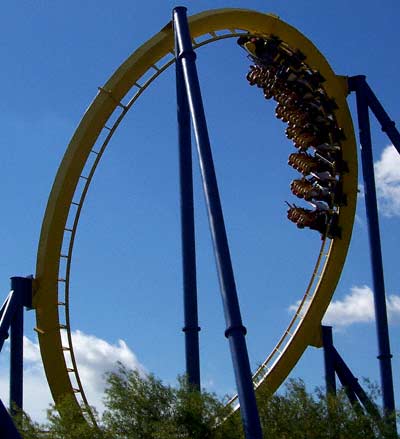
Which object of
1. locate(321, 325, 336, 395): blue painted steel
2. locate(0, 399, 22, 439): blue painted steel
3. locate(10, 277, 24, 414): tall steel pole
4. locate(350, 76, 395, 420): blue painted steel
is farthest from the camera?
locate(321, 325, 336, 395): blue painted steel

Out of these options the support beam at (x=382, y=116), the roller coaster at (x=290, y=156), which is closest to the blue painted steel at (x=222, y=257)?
the roller coaster at (x=290, y=156)

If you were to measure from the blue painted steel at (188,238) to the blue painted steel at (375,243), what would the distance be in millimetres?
3387

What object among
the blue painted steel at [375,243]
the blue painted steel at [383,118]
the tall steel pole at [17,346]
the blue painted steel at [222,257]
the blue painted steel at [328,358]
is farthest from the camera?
the blue painted steel at [383,118]

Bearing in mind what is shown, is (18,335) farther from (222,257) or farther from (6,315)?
(222,257)

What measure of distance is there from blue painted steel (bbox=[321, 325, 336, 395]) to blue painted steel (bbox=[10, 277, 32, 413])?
4.50m

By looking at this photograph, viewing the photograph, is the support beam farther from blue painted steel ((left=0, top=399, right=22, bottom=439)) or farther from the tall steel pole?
blue painted steel ((left=0, top=399, right=22, bottom=439))

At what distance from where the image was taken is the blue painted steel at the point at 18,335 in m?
11.8

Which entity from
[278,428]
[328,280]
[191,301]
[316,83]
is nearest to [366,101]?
[316,83]

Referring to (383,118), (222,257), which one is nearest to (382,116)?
(383,118)

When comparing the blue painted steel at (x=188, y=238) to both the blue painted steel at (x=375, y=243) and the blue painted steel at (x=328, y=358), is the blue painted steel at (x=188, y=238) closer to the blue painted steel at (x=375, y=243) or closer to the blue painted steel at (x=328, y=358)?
the blue painted steel at (x=328, y=358)

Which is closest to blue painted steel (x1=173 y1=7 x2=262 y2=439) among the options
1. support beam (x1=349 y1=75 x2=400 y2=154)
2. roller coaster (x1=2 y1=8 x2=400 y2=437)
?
roller coaster (x1=2 y1=8 x2=400 y2=437)

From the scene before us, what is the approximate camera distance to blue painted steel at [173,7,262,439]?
364 inches

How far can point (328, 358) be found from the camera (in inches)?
581

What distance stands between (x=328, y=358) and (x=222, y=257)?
17.1 ft
